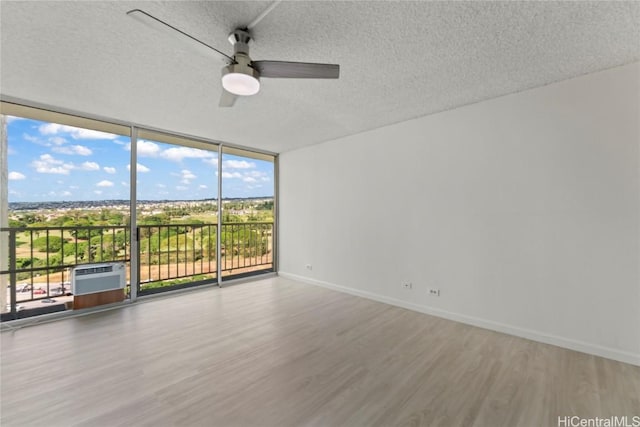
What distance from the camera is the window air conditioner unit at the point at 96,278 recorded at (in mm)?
3076

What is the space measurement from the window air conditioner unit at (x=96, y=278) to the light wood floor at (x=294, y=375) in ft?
1.15

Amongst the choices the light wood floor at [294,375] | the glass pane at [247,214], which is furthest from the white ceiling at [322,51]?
the light wood floor at [294,375]

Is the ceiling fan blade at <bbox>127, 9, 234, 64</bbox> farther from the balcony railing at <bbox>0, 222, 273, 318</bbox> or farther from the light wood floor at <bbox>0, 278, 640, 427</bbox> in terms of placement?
the balcony railing at <bbox>0, 222, 273, 318</bbox>

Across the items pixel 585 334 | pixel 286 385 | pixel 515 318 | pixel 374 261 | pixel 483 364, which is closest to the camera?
pixel 286 385

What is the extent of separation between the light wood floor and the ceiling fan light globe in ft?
6.63

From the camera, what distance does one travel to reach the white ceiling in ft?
5.10

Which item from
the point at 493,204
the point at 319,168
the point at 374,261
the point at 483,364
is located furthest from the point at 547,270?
the point at 319,168

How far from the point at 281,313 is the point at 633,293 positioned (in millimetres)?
3223

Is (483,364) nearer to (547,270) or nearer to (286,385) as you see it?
(547,270)

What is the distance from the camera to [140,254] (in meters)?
3.71

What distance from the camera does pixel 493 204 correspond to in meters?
2.73

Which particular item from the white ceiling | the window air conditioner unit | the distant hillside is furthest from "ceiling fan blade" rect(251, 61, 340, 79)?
the window air conditioner unit

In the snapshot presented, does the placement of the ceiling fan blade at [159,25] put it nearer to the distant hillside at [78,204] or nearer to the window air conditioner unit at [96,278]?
the distant hillside at [78,204]

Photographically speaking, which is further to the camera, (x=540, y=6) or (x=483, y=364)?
(x=483, y=364)
